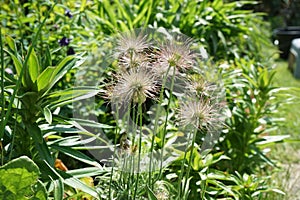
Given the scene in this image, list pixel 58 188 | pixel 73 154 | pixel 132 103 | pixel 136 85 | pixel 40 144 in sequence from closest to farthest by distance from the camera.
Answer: pixel 136 85 → pixel 58 188 → pixel 40 144 → pixel 73 154 → pixel 132 103

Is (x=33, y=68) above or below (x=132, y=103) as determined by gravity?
above

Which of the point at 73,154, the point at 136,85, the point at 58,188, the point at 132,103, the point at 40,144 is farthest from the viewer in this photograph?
the point at 132,103

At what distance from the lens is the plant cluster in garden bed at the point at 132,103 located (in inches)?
68.6

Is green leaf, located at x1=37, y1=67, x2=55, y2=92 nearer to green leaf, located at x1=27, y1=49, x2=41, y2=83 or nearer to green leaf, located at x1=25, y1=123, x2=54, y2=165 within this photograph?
green leaf, located at x1=27, y1=49, x2=41, y2=83

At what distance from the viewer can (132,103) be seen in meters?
2.24

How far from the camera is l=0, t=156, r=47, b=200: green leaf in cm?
164

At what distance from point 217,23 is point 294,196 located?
1.69m

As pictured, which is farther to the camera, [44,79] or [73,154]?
[73,154]

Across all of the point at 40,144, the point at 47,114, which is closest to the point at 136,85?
the point at 47,114

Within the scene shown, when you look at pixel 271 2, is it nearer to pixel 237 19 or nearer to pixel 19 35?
pixel 237 19

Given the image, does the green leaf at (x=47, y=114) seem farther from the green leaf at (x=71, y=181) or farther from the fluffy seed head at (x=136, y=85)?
the fluffy seed head at (x=136, y=85)

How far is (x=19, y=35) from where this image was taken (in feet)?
11.3

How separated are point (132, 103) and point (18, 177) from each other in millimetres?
713

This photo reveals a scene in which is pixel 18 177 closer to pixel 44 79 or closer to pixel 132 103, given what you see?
pixel 44 79
